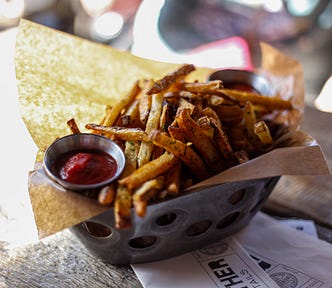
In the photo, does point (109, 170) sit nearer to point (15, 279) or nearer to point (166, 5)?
point (15, 279)

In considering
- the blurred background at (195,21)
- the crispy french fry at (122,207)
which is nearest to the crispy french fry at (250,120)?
the crispy french fry at (122,207)

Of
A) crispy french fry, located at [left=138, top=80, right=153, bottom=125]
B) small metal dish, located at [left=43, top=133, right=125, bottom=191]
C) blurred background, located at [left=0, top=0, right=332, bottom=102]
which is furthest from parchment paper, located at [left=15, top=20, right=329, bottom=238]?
blurred background, located at [left=0, top=0, right=332, bottom=102]

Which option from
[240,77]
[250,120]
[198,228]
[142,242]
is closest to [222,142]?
[250,120]

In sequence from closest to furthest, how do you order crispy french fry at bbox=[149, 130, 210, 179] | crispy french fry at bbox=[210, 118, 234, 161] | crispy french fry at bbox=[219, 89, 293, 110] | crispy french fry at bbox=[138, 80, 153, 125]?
1. crispy french fry at bbox=[149, 130, 210, 179]
2. crispy french fry at bbox=[210, 118, 234, 161]
3. crispy french fry at bbox=[138, 80, 153, 125]
4. crispy french fry at bbox=[219, 89, 293, 110]

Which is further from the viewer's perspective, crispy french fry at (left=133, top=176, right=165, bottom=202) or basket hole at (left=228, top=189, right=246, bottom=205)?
basket hole at (left=228, top=189, right=246, bottom=205)

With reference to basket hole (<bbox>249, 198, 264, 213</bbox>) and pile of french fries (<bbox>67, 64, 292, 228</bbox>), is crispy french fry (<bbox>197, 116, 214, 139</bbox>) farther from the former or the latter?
basket hole (<bbox>249, 198, 264, 213</bbox>)

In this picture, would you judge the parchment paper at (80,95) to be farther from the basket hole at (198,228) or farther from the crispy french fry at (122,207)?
the basket hole at (198,228)

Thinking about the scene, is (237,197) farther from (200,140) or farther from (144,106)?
(144,106)

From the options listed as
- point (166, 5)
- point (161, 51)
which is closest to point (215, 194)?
point (161, 51)
